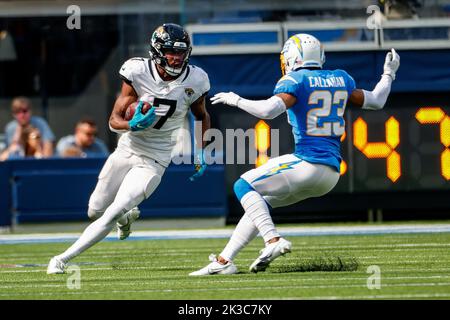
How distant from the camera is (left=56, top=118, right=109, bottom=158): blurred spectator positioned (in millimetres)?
13914

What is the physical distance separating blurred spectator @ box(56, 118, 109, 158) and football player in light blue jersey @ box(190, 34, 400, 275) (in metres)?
6.03

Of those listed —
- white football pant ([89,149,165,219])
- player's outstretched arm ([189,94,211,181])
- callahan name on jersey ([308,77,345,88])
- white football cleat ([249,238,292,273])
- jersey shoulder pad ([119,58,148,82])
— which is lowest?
white football cleat ([249,238,292,273])

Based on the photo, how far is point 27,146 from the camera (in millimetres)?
14211

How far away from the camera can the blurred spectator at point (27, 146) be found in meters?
14.2

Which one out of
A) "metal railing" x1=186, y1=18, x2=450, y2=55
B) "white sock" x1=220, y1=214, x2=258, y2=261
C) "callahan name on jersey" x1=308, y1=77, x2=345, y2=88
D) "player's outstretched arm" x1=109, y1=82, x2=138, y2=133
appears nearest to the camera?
"white sock" x1=220, y1=214, x2=258, y2=261

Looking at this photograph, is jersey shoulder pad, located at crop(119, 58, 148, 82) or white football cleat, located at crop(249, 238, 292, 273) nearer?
white football cleat, located at crop(249, 238, 292, 273)

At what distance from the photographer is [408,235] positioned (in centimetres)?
1156

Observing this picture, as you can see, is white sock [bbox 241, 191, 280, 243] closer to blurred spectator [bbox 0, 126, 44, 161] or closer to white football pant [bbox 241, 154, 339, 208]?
white football pant [bbox 241, 154, 339, 208]

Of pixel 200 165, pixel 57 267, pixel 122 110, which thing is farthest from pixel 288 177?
pixel 57 267

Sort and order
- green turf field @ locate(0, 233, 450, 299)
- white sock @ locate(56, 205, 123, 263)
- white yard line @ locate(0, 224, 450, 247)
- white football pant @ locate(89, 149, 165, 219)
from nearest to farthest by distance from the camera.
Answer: green turf field @ locate(0, 233, 450, 299)
white sock @ locate(56, 205, 123, 263)
white football pant @ locate(89, 149, 165, 219)
white yard line @ locate(0, 224, 450, 247)

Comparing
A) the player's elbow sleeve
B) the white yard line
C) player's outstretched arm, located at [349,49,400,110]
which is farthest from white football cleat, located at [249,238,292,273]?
the white yard line

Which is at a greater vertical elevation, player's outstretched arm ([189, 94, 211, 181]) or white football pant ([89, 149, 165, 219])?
player's outstretched arm ([189, 94, 211, 181])

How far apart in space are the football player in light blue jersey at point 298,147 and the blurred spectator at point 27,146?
6.56m

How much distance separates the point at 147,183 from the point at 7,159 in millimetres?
5563
